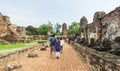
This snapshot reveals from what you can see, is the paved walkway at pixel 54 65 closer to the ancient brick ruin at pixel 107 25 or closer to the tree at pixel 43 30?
the ancient brick ruin at pixel 107 25

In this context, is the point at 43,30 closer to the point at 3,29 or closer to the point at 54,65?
the point at 3,29

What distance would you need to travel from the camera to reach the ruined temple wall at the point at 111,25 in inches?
515

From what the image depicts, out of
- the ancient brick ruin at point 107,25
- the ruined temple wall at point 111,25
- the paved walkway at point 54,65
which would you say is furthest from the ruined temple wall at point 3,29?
the paved walkway at point 54,65

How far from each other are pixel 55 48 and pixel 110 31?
162 inches

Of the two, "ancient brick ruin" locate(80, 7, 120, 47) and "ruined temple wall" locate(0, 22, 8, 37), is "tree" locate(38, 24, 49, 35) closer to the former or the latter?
"ruined temple wall" locate(0, 22, 8, 37)

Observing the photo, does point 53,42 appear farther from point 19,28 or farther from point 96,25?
point 19,28

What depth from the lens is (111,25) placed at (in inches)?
566

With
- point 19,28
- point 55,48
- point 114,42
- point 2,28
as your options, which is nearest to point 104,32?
point 114,42

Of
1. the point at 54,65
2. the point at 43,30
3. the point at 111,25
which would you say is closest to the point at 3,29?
the point at 111,25

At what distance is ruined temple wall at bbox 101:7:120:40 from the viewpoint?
1308cm

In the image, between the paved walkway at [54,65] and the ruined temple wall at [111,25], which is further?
the ruined temple wall at [111,25]

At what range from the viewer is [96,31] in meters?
17.6

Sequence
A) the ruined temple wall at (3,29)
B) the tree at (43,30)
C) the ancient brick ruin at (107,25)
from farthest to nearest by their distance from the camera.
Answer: the tree at (43,30), the ruined temple wall at (3,29), the ancient brick ruin at (107,25)

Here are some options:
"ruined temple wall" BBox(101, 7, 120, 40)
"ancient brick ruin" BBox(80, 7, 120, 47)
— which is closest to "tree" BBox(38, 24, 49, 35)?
"ancient brick ruin" BBox(80, 7, 120, 47)
